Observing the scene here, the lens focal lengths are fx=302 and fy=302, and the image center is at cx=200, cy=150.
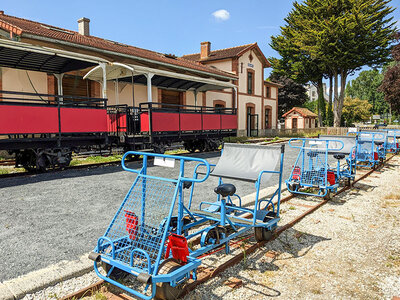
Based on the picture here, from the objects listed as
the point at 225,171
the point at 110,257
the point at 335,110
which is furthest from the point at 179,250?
the point at 335,110

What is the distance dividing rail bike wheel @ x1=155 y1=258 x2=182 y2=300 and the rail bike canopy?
9.65 meters

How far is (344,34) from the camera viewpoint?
105 ft

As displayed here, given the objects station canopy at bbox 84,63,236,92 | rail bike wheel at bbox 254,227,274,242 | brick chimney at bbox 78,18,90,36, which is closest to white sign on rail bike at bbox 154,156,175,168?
rail bike wheel at bbox 254,227,274,242

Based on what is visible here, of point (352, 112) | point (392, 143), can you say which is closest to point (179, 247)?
point (392, 143)

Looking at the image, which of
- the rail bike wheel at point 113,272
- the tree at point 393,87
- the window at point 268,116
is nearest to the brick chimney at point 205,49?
the window at point 268,116

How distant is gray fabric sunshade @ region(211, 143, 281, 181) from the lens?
14.4ft

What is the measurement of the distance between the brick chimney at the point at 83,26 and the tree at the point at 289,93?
106ft

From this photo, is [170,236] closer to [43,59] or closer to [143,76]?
[43,59]

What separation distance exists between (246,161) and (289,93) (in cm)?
4512

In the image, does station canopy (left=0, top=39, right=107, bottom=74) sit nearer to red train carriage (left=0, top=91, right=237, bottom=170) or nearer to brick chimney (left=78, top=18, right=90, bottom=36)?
red train carriage (left=0, top=91, right=237, bottom=170)

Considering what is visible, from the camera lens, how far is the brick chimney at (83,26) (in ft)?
62.7

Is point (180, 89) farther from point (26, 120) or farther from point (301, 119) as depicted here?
point (301, 119)

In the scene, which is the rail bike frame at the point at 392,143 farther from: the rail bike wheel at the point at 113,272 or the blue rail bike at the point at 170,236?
the rail bike wheel at the point at 113,272

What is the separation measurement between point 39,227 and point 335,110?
3903cm
